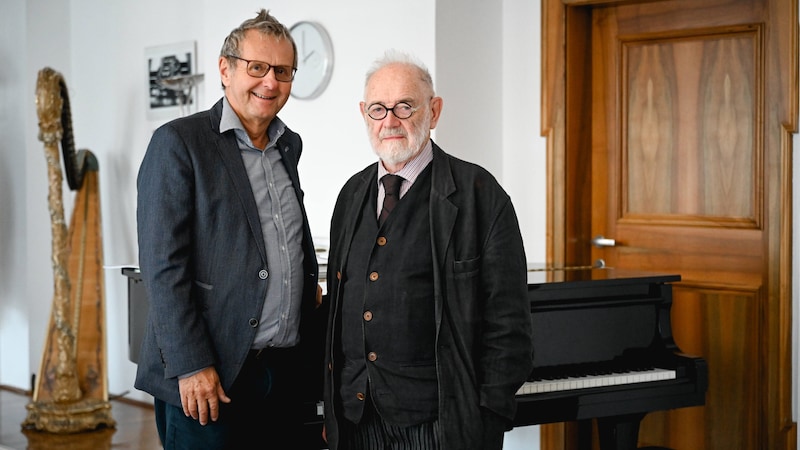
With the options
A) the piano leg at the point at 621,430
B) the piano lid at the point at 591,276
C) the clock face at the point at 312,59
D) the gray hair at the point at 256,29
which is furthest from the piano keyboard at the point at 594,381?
the clock face at the point at 312,59

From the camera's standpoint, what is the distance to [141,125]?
19.9 ft

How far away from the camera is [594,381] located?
10.3 feet

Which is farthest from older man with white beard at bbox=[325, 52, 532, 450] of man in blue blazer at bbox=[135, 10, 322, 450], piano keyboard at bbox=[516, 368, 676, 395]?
piano keyboard at bbox=[516, 368, 676, 395]

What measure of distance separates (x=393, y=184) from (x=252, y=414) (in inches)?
24.9

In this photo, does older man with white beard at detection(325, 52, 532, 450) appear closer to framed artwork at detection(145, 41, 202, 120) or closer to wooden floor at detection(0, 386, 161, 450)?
wooden floor at detection(0, 386, 161, 450)

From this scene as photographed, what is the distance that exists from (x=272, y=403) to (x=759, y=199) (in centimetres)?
246

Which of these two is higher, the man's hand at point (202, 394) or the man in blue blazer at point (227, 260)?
the man in blue blazer at point (227, 260)

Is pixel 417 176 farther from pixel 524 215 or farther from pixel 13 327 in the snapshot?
pixel 13 327

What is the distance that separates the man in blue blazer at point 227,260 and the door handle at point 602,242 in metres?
2.33

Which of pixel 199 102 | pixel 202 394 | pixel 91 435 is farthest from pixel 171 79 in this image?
pixel 202 394

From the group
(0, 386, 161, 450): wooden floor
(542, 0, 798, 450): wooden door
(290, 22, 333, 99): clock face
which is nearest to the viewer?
(542, 0, 798, 450): wooden door

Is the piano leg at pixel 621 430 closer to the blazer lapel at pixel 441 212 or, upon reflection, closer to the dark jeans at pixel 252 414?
the dark jeans at pixel 252 414

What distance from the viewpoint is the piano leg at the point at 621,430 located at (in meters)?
3.29

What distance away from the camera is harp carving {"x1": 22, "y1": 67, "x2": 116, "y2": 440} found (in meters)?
5.40
